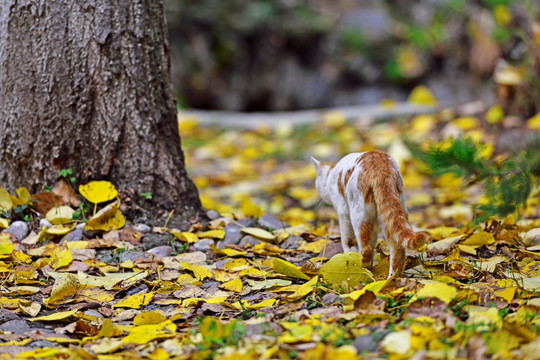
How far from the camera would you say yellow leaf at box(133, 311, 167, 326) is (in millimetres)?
2016

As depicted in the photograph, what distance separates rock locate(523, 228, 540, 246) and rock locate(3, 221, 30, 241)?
2332 mm

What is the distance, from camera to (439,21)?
7.85 metres

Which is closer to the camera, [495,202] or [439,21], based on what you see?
[495,202]

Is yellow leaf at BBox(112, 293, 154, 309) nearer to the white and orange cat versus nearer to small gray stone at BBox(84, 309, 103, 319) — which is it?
small gray stone at BBox(84, 309, 103, 319)

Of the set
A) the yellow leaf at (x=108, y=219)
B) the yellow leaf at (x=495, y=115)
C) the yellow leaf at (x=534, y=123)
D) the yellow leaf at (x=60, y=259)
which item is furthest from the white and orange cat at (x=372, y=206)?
the yellow leaf at (x=495, y=115)

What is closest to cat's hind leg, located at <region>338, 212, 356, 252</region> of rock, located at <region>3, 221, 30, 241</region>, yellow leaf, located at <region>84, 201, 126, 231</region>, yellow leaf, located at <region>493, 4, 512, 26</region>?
yellow leaf, located at <region>84, 201, 126, 231</region>

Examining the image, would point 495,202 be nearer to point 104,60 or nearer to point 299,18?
point 104,60

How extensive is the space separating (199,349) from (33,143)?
164cm

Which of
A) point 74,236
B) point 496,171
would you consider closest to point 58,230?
point 74,236

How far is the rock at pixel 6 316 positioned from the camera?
6.78ft

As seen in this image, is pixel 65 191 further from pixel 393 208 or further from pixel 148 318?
pixel 393 208

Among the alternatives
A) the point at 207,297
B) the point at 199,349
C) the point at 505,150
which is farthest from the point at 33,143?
the point at 505,150

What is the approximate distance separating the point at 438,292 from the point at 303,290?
490 mm

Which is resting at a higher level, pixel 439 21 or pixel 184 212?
pixel 439 21
